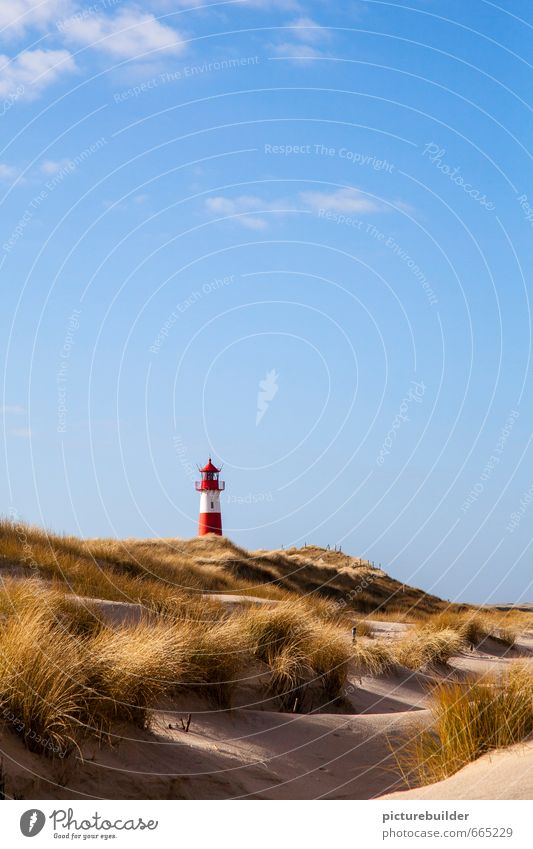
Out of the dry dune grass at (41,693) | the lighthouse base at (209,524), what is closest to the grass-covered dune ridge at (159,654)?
the dry dune grass at (41,693)

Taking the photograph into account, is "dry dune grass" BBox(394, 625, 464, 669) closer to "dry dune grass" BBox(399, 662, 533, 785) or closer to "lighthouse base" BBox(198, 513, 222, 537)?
"dry dune grass" BBox(399, 662, 533, 785)

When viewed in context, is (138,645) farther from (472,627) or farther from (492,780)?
(472,627)

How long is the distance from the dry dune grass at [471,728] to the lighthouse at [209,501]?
33.1 meters

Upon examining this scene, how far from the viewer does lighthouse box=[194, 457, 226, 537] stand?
41.6m

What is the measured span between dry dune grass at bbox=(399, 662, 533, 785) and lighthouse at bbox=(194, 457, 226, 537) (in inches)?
1303

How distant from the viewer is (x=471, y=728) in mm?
7902

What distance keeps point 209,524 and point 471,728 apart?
34.0 meters

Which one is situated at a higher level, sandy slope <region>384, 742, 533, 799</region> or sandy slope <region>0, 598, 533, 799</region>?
sandy slope <region>384, 742, 533, 799</region>

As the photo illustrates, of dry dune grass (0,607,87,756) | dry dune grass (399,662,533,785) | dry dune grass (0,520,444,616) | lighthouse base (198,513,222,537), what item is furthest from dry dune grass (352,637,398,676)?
lighthouse base (198,513,222,537)

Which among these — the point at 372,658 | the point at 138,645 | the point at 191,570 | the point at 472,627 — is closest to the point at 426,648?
the point at 372,658

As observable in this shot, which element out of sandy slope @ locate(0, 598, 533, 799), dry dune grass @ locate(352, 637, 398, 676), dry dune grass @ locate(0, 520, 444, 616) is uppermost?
dry dune grass @ locate(0, 520, 444, 616)

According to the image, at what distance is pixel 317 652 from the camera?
40.4 ft
